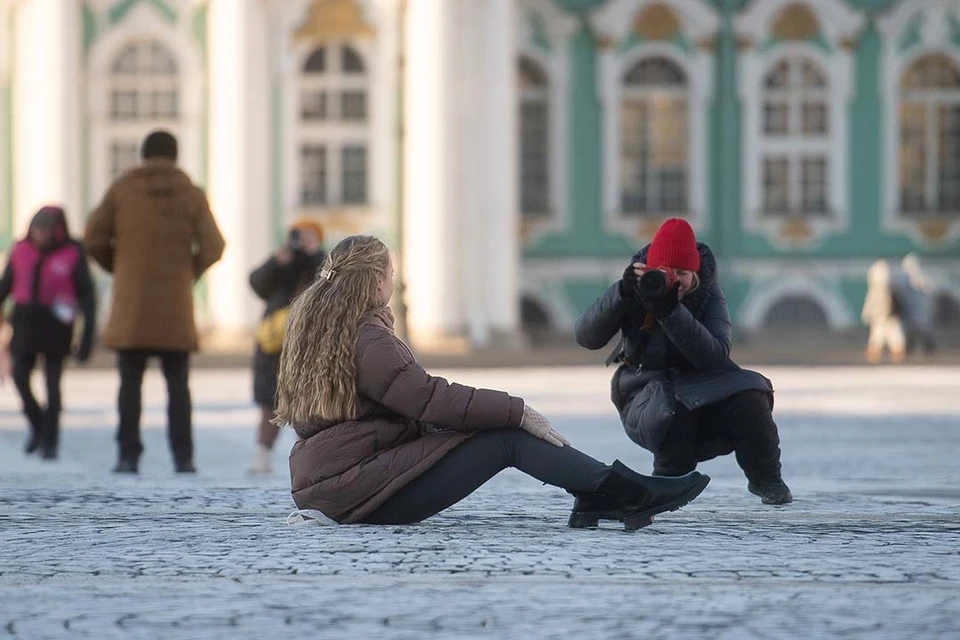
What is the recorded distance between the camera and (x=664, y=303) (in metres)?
7.75

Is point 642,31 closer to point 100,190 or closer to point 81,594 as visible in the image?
point 100,190

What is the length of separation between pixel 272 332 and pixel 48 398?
1.85 metres

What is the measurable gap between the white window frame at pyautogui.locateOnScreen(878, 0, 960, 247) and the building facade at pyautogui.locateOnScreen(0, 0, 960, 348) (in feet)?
0.12

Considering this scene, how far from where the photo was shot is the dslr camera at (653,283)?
7598mm

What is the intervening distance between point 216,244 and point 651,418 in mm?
3937

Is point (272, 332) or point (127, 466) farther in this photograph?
point (272, 332)

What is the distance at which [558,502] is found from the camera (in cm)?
856

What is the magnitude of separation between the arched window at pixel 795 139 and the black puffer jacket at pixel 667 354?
79.4ft

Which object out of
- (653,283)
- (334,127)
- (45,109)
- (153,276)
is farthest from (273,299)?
(334,127)

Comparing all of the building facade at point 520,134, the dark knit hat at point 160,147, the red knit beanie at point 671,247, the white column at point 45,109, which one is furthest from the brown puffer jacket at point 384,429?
the white column at point 45,109

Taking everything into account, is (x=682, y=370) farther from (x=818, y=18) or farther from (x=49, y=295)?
(x=818, y=18)

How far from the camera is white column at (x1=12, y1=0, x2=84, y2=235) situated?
29.7 metres

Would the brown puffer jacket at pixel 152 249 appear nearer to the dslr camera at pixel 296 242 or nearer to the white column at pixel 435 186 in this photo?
the dslr camera at pixel 296 242

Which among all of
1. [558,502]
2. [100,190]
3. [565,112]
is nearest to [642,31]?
[565,112]
